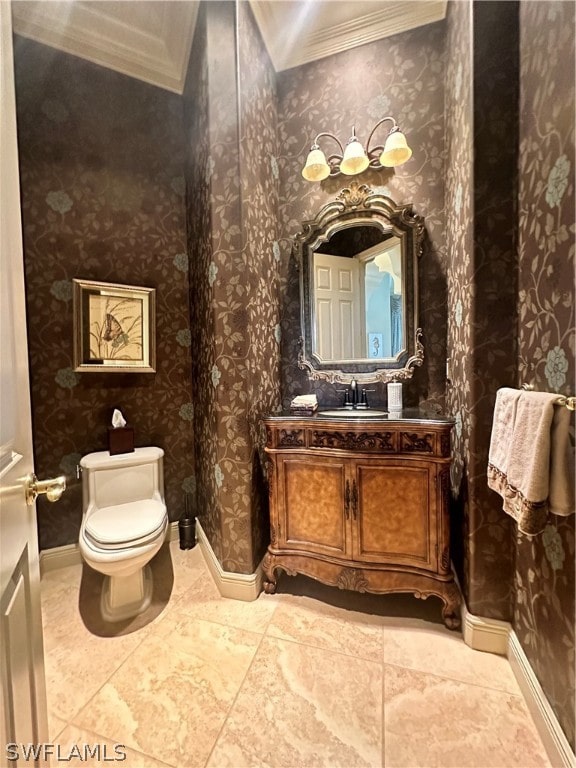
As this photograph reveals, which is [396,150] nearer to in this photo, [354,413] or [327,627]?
[354,413]

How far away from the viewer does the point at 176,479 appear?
2.27m

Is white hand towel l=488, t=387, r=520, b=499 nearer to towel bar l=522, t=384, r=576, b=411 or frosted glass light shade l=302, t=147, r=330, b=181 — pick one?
towel bar l=522, t=384, r=576, b=411

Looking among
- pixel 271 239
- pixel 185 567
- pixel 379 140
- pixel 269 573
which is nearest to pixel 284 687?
pixel 269 573

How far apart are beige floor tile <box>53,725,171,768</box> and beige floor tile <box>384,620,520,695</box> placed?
3.08ft

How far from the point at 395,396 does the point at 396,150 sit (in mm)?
1292

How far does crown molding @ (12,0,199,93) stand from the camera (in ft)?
5.86

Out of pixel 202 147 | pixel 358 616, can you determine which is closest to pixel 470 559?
pixel 358 616

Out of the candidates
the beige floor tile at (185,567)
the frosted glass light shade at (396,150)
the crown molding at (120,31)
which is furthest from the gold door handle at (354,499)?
the crown molding at (120,31)

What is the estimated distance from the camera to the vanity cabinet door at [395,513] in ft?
4.80

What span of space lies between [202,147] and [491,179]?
1517mm

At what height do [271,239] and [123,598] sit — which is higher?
[271,239]

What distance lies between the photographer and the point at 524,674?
1170 millimetres

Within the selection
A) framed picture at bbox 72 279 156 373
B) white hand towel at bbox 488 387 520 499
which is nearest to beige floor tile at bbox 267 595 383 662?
white hand towel at bbox 488 387 520 499

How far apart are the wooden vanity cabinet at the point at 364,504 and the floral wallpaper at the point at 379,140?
0.48 metres
